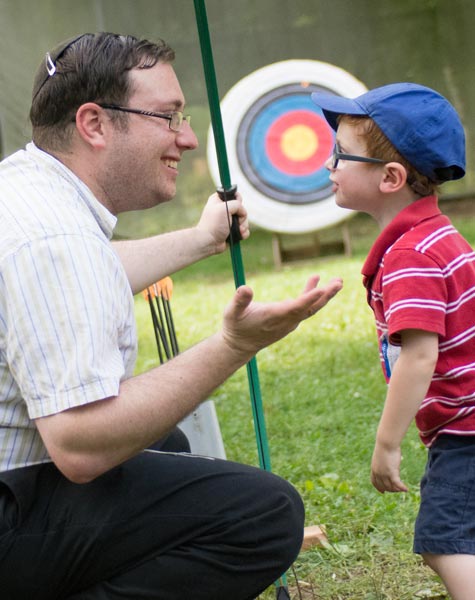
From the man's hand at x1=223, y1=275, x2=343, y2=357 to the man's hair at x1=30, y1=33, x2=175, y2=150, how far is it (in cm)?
51

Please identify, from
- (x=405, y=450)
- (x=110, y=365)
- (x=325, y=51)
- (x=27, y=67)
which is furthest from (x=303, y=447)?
(x=325, y=51)

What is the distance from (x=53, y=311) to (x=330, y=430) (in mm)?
1804

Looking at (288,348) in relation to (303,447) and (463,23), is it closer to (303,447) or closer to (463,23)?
(303,447)

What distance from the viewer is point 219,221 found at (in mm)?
2195

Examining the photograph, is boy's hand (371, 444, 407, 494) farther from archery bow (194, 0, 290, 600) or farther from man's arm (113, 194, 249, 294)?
man's arm (113, 194, 249, 294)

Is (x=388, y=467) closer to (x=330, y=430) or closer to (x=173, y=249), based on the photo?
(x=173, y=249)

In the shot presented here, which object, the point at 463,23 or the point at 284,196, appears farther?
the point at 463,23

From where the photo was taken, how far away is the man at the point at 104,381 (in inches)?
57.2

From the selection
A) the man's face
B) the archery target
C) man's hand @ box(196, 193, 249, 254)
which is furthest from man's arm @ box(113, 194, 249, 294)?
the archery target

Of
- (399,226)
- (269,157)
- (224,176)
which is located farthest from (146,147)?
(269,157)

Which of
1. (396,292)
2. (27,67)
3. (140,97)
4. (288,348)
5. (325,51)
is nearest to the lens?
(396,292)

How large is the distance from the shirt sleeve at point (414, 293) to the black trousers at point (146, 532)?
1.18 feet

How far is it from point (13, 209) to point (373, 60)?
5444 mm

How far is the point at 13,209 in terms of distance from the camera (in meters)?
1.54
